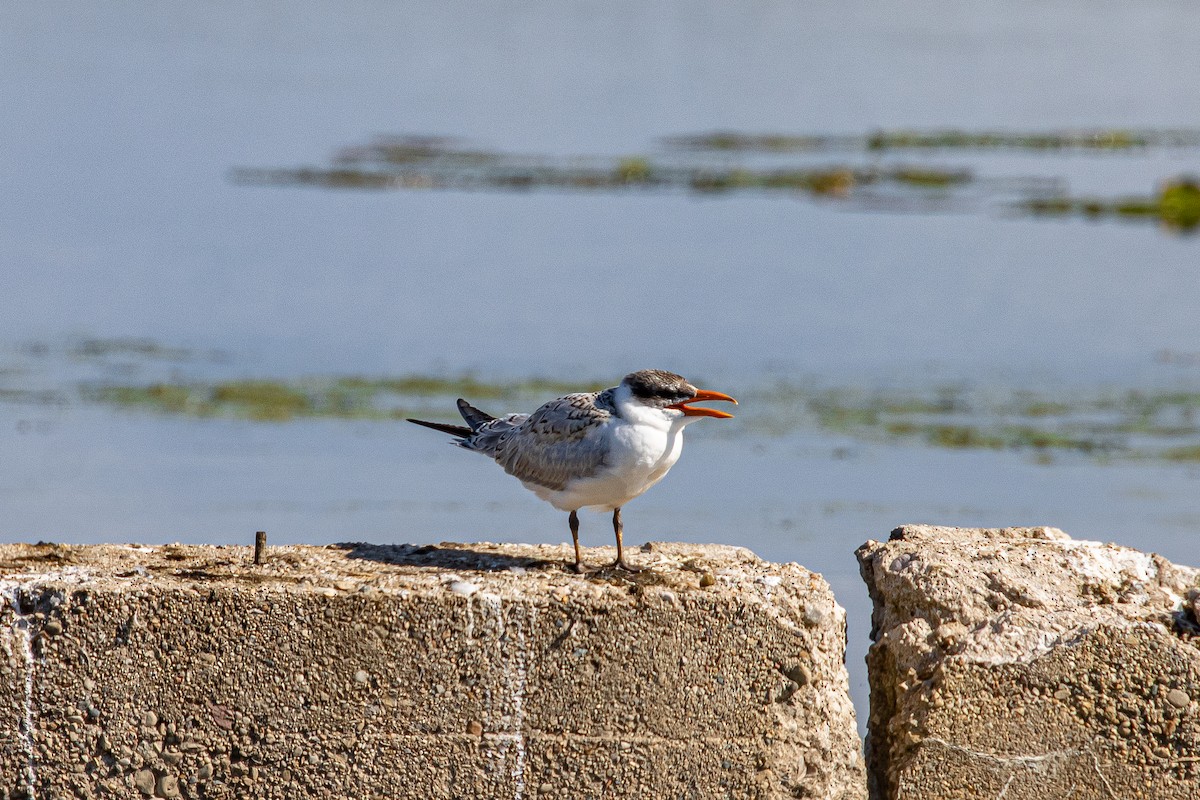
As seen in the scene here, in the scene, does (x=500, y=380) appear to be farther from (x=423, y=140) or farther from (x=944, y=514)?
(x=423, y=140)

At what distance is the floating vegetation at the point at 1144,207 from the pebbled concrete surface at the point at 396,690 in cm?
1314

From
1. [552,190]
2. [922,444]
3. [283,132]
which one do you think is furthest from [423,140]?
[922,444]

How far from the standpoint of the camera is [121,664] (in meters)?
3.80

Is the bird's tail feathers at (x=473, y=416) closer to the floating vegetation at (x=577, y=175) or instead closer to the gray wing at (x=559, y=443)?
the gray wing at (x=559, y=443)

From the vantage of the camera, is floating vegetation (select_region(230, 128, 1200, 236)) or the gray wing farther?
floating vegetation (select_region(230, 128, 1200, 236))

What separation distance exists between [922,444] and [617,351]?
2.36 metres

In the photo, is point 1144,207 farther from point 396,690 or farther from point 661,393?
point 396,690

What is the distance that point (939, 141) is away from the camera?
20547 millimetres

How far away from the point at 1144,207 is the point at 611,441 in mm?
13552

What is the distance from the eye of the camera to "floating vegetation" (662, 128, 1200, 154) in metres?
20.2

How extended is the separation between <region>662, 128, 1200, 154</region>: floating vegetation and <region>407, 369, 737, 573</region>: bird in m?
15.7

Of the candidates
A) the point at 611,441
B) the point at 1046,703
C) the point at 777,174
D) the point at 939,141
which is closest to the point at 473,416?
the point at 611,441

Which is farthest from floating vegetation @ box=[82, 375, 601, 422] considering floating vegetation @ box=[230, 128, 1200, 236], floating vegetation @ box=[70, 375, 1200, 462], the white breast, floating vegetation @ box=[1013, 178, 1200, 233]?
floating vegetation @ box=[1013, 178, 1200, 233]

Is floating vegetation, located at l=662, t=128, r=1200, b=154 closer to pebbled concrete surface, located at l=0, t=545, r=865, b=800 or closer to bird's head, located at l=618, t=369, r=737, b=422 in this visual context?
bird's head, located at l=618, t=369, r=737, b=422
